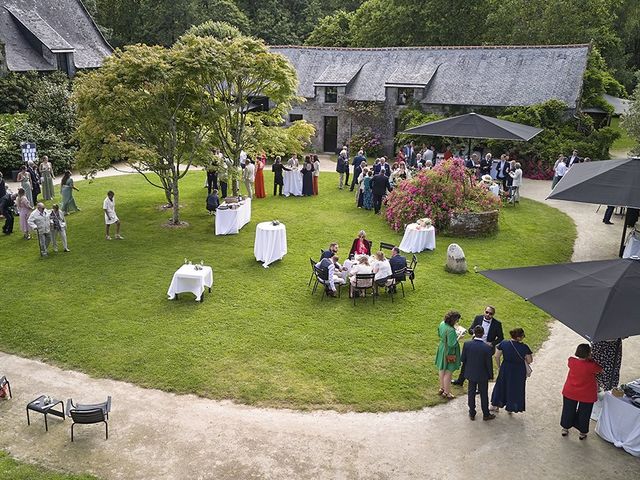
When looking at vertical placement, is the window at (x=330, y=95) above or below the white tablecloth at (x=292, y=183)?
above

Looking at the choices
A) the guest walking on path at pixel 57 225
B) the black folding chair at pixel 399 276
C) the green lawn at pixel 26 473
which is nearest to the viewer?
the green lawn at pixel 26 473

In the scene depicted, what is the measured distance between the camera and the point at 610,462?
8.51 m

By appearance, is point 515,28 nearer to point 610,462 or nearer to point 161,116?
point 161,116

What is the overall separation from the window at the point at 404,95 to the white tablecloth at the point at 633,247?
62.2 ft

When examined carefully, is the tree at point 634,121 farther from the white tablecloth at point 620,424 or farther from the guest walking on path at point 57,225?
the guest walking on path at point 57,225

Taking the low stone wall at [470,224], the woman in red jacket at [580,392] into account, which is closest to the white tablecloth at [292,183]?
the low stone wall at [470,224]

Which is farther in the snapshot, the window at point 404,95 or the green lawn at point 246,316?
the window at point 404,95

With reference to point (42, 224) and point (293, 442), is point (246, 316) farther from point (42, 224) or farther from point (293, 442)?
point (42, 224)

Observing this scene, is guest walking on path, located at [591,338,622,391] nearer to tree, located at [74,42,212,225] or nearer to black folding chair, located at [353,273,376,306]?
black folding chair, located at [353,273,376,306]

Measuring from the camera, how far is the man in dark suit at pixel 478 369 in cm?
923

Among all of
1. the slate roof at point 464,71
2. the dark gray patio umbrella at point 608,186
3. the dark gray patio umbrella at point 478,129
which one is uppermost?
the slate roof at point 464,71

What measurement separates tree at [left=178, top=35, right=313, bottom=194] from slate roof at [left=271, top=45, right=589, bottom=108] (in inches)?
513

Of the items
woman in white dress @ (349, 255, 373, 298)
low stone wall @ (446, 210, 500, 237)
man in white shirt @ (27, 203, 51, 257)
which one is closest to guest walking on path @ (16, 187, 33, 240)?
man in white shirt @ (27, 203, 51, 257)

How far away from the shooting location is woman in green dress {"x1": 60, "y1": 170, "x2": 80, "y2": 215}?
68.0ft
